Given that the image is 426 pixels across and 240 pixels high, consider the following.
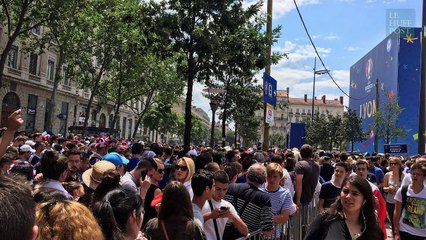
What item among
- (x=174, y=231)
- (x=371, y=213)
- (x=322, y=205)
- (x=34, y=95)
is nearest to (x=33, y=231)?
(x=174, y=231)

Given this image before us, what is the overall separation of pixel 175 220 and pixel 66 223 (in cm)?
150

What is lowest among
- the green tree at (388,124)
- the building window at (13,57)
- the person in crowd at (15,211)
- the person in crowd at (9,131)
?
the person in crowd at (15,211)

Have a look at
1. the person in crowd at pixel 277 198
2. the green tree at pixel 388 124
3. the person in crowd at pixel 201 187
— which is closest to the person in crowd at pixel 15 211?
the person in crowd at pixel 201 187

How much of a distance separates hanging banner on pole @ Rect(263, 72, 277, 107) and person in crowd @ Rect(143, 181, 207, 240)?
8053mm

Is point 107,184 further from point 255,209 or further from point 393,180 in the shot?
point 393,180

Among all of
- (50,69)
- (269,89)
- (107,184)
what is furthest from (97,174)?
(50,69)

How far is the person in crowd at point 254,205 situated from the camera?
181 inches

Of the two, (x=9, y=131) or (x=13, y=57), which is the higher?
(x=13, y=57)

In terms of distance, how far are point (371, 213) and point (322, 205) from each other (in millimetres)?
3024

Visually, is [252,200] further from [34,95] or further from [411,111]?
[411,111]

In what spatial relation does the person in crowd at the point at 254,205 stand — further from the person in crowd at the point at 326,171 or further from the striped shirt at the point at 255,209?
the person in crowd at the point at 326,171

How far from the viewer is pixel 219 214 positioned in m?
3.96

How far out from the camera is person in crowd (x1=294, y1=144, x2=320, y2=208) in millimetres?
7469

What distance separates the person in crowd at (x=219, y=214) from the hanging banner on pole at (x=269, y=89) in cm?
705
